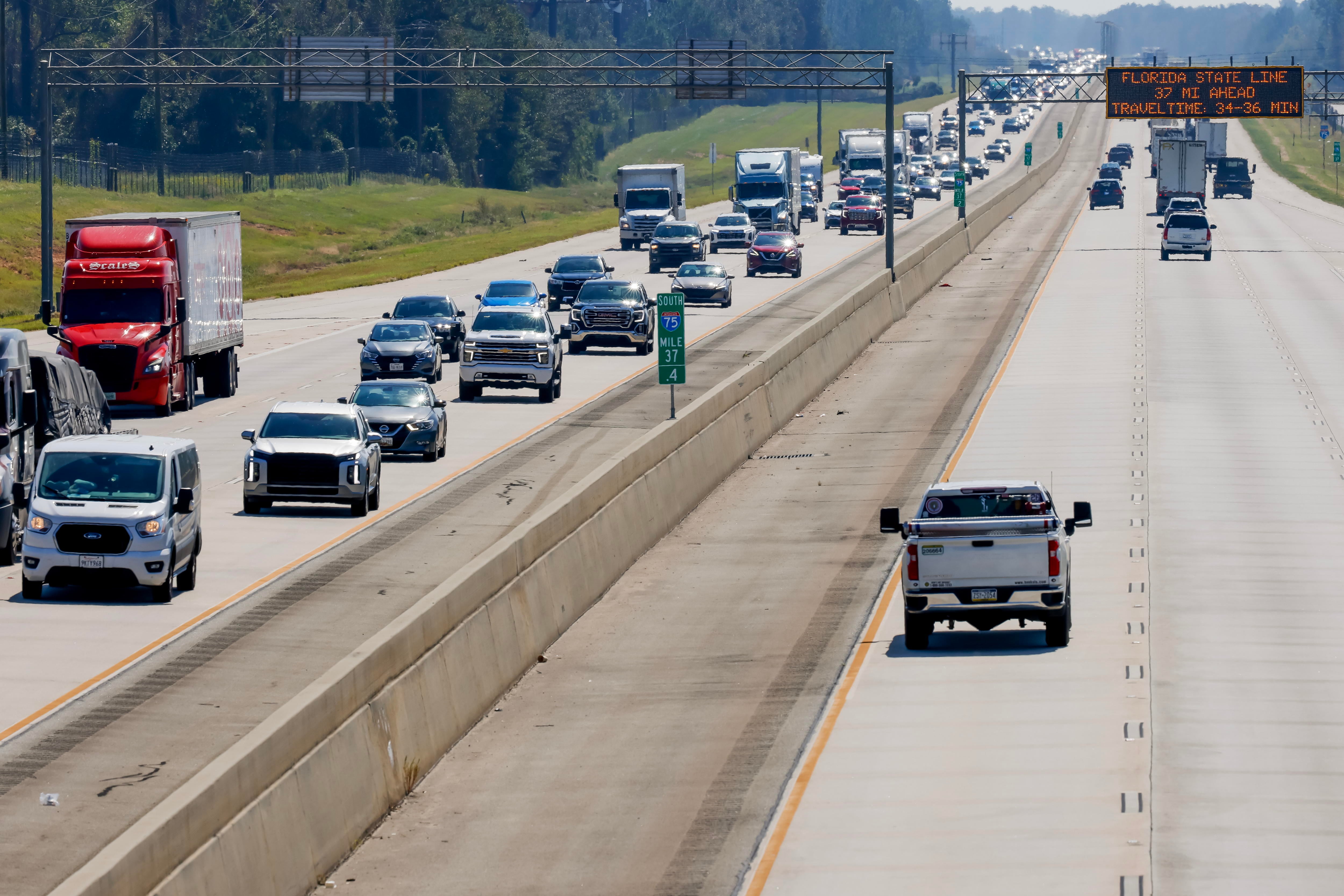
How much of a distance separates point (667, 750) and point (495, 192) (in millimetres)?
131656

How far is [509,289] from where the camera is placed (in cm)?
5775

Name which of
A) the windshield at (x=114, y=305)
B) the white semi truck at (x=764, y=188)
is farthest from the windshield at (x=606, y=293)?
the white semi truck at (x=764, y=188)

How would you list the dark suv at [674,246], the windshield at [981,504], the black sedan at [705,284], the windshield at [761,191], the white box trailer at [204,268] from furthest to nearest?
the windshield at [761,191] < the dark suv at [674,246] < the black sedan at [705,284] < the white box trailer at [204,268] < the windshield at [981,504]

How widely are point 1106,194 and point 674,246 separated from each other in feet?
156

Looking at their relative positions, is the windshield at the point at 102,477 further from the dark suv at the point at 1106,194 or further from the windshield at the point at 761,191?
the dark suv at the point at 1106,194

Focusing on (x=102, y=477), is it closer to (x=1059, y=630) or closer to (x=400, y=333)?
(x=1059, y=630)

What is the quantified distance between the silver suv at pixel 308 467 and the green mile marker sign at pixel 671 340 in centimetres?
885

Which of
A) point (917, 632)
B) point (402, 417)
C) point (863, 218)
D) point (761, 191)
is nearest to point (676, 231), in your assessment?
point (761, 191)

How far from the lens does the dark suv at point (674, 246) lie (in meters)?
81.9

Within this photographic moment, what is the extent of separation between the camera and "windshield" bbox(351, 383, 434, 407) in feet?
123

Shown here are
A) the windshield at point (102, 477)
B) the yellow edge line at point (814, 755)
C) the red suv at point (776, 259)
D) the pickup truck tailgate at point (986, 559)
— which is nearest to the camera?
the yellow edge line at point (814, 755)

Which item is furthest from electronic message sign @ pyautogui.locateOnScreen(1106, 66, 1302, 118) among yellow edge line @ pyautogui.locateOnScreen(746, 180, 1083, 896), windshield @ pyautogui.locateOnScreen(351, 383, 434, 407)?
windshield @ pyautogui.locateOnScreen(351, 383, 434, 407)

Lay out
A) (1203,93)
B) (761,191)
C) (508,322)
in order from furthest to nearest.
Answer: (761,191)
(1203,93)
(508,322)

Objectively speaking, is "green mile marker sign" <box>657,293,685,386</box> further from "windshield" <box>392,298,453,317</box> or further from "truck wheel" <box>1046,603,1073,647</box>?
"truck wheel" <box>1046,603,1073,647</box>
